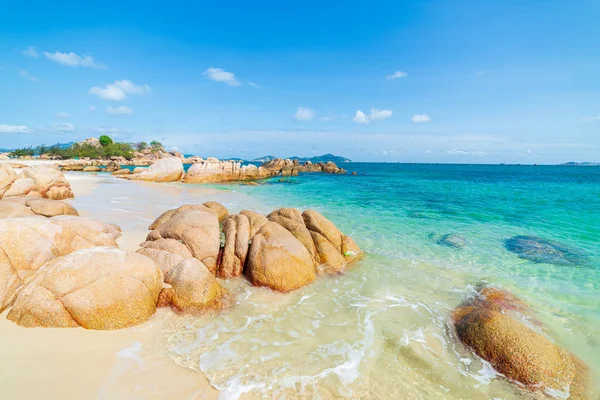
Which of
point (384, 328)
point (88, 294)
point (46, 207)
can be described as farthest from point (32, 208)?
point (384, 328)

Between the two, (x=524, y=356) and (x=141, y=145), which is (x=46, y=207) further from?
(x=141, y=145)

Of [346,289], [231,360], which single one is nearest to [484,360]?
[346,289]

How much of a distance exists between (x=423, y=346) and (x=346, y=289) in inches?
104

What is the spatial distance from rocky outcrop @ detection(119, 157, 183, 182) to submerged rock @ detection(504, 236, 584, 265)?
38.2 meters

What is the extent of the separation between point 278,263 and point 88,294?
426cm

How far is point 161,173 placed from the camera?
124 ft

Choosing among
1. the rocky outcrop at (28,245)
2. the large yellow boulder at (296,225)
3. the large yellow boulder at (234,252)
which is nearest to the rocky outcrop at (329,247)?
the large yellow boulder at (296,225)

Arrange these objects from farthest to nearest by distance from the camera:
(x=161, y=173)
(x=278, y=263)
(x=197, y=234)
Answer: (x=161, y=173), (x=197, y=234), (x=278, y=263)

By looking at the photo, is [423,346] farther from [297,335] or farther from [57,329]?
[57,329]

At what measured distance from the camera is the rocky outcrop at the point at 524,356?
190 inches

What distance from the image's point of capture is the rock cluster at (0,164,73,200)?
15248 mm

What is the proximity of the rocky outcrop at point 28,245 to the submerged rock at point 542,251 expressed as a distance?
52.7ft

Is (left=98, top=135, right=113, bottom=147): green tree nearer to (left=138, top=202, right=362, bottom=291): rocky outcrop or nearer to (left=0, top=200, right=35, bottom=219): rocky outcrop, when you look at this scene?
(left=0, top=200, right=35, bottom=219): rocky outcrop

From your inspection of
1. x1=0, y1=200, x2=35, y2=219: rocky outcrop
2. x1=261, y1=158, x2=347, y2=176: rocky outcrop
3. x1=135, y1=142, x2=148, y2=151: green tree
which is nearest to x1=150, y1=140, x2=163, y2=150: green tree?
x1=135, y1=142, x2=148, y2=151: green tree
